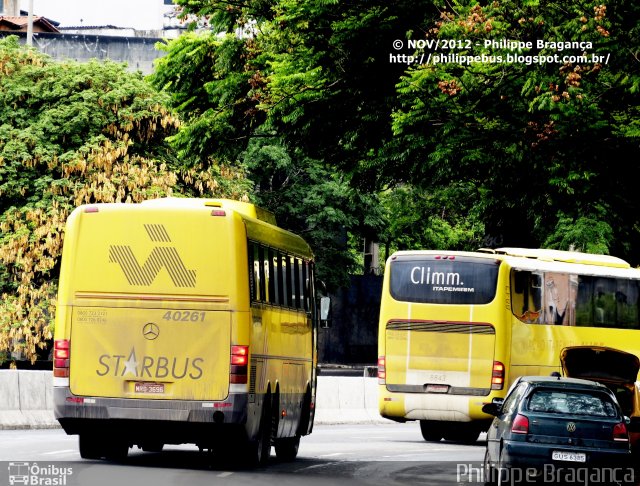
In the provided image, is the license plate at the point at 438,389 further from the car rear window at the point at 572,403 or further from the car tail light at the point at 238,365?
the car rear window at the point at 572,403

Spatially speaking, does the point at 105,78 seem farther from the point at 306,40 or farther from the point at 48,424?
the point at 306,40

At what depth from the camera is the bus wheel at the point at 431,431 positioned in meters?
31.4

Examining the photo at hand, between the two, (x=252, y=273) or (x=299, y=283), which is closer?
(x=252, y=273)

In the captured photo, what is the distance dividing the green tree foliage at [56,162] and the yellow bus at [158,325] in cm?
2191

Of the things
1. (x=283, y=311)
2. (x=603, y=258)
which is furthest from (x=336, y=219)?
(x=283, y=311)

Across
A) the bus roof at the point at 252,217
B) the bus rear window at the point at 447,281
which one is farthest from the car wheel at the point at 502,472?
the bus rear window at the point at 447,281

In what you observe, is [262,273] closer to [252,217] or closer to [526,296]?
[252,217]

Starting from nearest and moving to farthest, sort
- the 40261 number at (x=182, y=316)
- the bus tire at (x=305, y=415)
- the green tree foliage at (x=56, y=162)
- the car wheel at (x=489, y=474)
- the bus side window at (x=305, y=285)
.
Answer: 1. the car wheel at (x=489, y=474)
2. the 40261 number at (x=182, y=316)
3. the bus tire at (x=305, y=415)
4. the bus side window at (x=305, y=285)
5. the green tree foliage at (x=56, y=162)

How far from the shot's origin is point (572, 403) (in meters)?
17.3

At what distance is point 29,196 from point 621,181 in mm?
26161

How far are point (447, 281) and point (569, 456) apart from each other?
1251 cm

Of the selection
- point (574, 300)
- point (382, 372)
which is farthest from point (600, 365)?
point (382, 372)

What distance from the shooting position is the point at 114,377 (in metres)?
18.7

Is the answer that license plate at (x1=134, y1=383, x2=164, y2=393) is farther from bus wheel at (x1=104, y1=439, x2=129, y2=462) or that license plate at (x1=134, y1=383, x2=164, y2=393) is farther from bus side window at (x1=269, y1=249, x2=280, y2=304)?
bus side window at (x1=269, y1=249, x2=280, y2=304)
